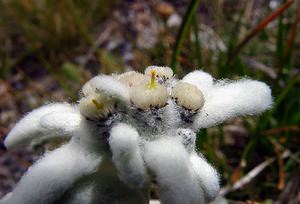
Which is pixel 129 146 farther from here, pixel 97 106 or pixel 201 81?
pixel 201 81

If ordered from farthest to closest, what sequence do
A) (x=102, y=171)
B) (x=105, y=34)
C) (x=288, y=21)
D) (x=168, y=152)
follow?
(x=105, y=34) < (x=288, y=21) < (x=102, y=171) < (x=168, y=152)

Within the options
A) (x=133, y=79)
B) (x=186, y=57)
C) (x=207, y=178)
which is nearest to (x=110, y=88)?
(x=133, y=79)

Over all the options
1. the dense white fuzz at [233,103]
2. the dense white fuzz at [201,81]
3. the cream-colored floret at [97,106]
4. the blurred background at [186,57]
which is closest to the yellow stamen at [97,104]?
the cream-colored floret at [97,106]

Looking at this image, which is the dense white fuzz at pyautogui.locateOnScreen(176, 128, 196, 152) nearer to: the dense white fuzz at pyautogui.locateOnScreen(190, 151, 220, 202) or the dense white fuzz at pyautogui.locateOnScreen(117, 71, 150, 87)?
the dense white fuzz at pyautogui.locateOnScreen(190, 151, 220, 202)

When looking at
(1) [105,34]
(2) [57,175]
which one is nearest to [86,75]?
(1) [105,34]

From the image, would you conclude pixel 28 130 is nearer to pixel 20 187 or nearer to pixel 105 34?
→ pixel 20 187
